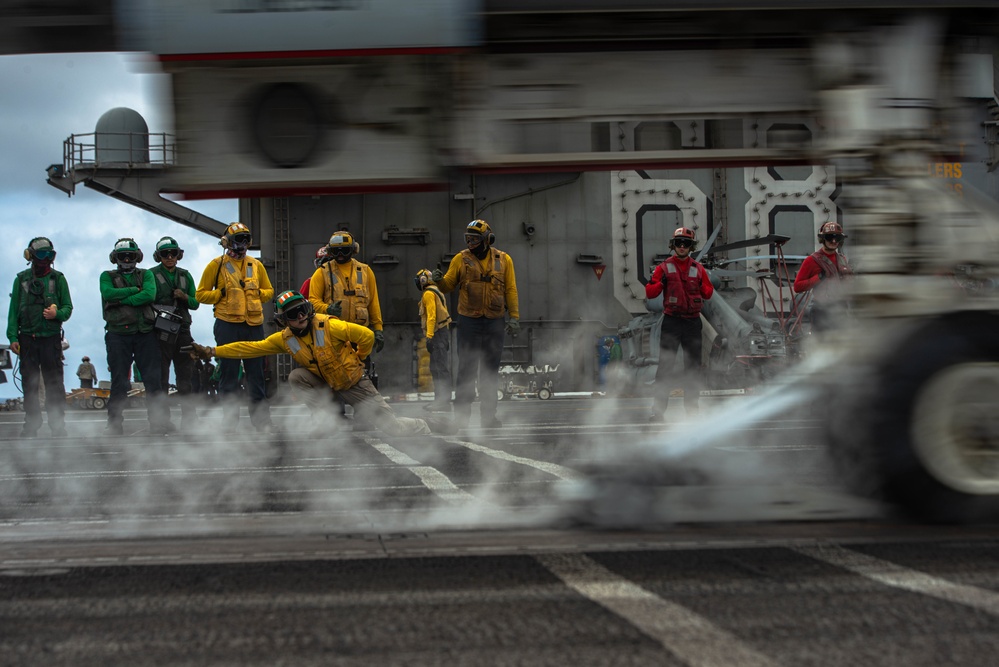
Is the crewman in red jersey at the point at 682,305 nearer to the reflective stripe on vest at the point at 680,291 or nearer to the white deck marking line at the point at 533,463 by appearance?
the reflective stripe on vest at the point at 680,291

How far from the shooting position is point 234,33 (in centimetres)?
377

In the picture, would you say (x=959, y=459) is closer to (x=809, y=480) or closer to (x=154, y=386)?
(x=809, y=480)

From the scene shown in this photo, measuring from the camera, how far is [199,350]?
406 inches

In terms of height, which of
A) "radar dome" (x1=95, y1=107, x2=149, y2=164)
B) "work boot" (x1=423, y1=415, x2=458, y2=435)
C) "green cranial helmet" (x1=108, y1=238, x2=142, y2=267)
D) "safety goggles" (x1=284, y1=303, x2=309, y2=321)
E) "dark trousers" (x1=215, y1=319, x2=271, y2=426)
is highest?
"radar dome" (x1=95, y1=107, x2=149, y2=164)

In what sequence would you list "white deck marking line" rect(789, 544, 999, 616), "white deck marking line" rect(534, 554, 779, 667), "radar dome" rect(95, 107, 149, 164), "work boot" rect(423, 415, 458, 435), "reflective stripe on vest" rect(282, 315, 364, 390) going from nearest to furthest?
"white deck marking line" rect(534, 554, 779, 667), "white deck marking line" rect(789, 544, 999, 616), "reflective stripe on vest" rect(282, 315, 364, 390), "work boot" rect(423, 415, 458, 435), "radar dome" rect(95, 107, 149, 164)

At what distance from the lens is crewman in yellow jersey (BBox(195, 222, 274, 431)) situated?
384 inches

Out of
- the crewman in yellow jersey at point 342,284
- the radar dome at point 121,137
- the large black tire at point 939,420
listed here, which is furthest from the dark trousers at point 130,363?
the radar dome at point 121,137

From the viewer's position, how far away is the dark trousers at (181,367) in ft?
34.9

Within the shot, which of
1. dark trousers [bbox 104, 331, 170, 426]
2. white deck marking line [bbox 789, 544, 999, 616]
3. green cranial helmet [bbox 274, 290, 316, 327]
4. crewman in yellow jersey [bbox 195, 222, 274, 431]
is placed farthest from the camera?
dark trousers [bbox 104, 331, 170, 426]

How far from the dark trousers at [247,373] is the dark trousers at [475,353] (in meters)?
1.82

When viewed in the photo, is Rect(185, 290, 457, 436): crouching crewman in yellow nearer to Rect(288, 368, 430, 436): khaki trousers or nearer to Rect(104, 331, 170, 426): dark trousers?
Rect(288, 368, 430, 436): khaki trousers

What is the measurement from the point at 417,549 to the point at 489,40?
6.37 feet

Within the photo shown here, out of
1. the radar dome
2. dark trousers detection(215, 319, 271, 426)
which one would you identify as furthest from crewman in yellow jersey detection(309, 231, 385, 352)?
the radar dome

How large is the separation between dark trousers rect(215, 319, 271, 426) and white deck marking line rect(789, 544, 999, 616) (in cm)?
694
